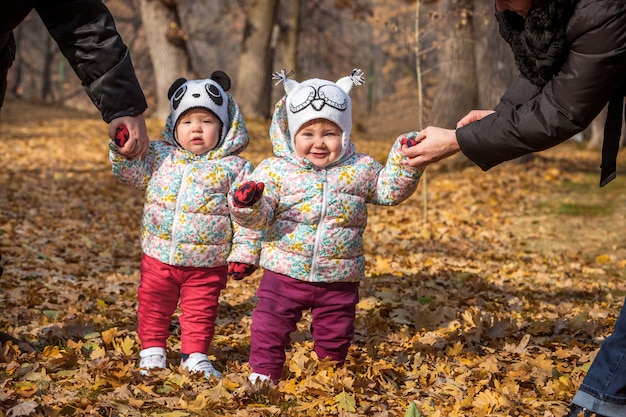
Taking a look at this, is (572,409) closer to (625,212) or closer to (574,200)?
(625,212)

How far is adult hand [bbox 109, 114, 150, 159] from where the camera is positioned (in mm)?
3680

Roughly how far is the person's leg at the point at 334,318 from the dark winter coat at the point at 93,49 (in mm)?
1434

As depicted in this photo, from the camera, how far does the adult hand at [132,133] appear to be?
3.68 meters

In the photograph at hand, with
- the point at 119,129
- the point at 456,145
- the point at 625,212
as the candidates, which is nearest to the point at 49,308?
the point at 119,129

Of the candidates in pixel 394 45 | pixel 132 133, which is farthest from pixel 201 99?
pixel 394 45

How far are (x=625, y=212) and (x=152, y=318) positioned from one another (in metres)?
8.13

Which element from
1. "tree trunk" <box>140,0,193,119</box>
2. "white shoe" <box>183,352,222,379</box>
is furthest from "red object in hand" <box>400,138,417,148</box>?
"tree trunk" <box>140,0,193,119</box>

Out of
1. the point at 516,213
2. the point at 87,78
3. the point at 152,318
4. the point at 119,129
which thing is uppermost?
the point at 516,213

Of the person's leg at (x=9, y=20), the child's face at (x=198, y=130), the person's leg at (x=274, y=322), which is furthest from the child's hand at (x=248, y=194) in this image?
the person's leg at (x=9, y=20)

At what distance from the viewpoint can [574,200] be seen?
435 inches

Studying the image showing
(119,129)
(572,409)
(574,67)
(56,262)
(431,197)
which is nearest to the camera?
(574,67)

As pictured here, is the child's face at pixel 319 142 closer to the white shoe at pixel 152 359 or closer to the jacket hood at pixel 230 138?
the jacket hood at pixel 230 138

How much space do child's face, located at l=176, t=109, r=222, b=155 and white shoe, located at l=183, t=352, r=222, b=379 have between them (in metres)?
1.17

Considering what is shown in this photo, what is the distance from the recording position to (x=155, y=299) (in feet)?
13.4
